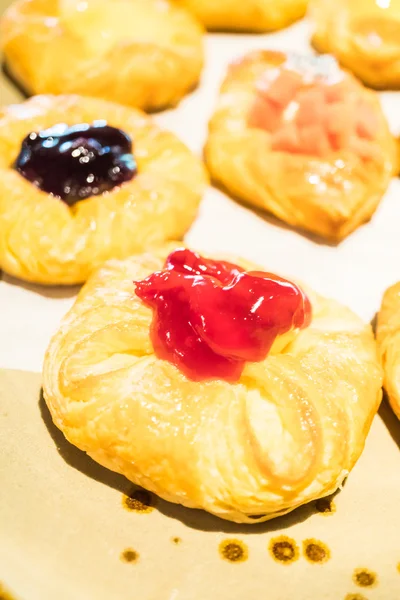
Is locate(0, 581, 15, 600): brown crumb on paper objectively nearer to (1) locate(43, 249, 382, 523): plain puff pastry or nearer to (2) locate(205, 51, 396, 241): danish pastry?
(1) locate(43, 249, 382, 523): plain puff pastry

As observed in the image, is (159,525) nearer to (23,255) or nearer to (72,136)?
(23,255)

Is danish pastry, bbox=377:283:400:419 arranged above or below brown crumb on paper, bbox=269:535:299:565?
above

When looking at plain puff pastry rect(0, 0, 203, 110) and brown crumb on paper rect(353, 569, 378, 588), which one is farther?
plain puff pastry rect(0, 0, 203, 110)

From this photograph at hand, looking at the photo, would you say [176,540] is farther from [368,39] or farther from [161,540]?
[368,39]

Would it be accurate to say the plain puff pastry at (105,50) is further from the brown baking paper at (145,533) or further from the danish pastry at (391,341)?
the danish pastry at (391,341)

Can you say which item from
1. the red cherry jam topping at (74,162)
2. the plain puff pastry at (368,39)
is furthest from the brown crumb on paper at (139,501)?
the plain puff pastry at (368,39)

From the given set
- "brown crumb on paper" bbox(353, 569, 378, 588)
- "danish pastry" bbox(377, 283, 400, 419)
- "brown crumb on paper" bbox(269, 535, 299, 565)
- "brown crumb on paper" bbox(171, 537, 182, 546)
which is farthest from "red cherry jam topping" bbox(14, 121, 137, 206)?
"brown crumb on paper" bbox(353, 569, 378, 588)

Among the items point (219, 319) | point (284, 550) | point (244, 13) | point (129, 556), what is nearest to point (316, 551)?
point (284, 550)
